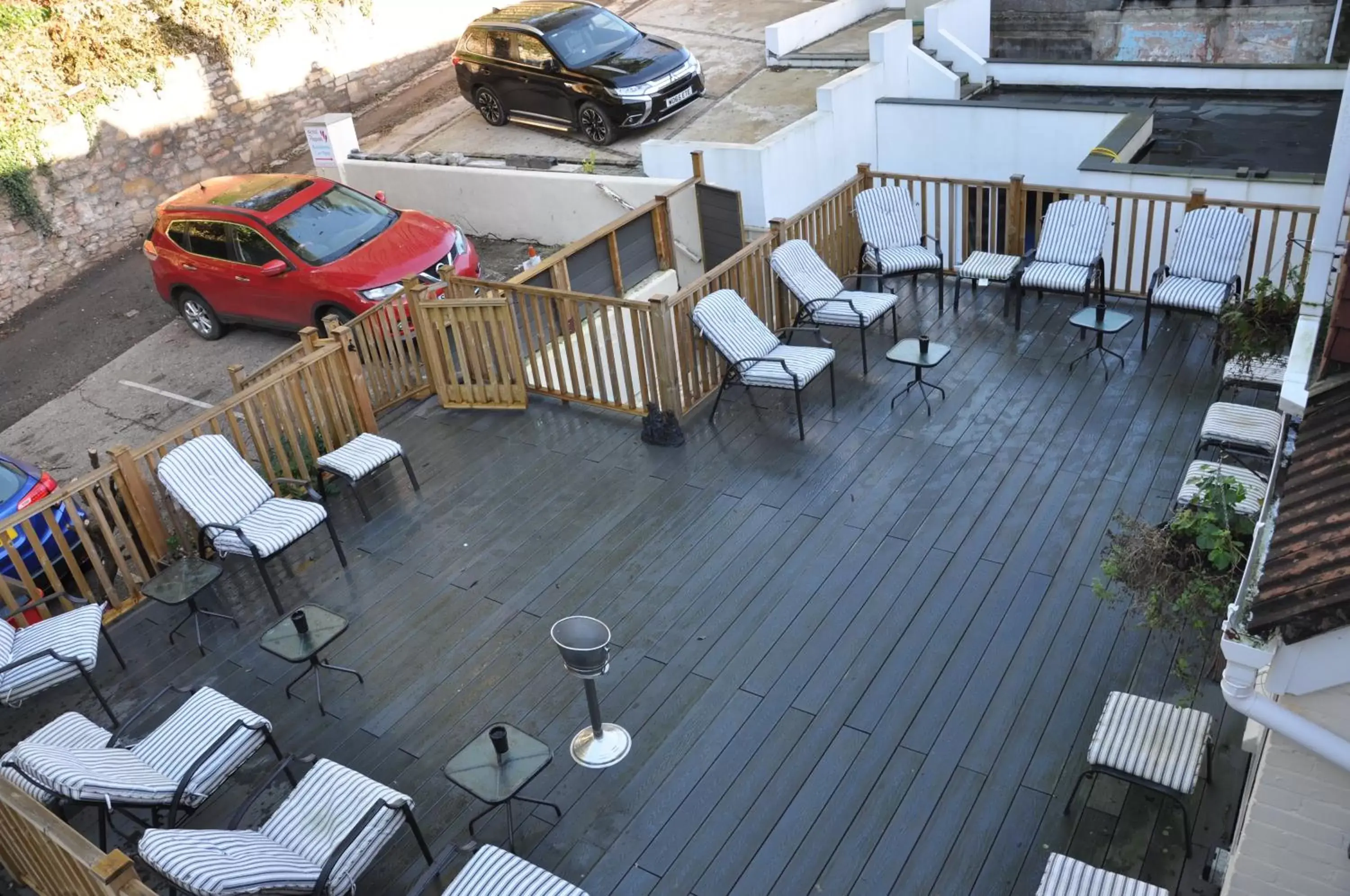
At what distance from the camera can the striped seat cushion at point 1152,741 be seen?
3.92m

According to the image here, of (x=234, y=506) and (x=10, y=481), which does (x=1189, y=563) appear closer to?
(x=234, y=506)

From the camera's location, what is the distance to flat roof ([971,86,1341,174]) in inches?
427

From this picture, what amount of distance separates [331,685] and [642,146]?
764cm

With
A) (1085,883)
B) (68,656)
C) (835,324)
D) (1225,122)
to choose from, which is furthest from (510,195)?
(1085,883)

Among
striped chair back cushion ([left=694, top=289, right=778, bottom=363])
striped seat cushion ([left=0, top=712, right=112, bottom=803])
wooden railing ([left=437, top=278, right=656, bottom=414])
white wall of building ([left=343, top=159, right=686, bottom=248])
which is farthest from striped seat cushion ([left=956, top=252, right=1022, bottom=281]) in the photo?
striped seat cushion ([left=0, top=712, right=112, bottom=803])

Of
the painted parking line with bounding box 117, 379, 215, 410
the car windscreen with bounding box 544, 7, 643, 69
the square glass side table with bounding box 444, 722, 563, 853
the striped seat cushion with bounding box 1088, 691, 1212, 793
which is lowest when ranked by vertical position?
the painted parking line with bounding box 117, 379, 215, 410

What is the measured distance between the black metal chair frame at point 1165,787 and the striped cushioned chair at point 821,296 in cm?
386

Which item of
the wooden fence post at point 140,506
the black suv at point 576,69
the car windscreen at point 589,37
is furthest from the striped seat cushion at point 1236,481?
the car windscreen at point 589,37

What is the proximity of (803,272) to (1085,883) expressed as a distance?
17.0ft

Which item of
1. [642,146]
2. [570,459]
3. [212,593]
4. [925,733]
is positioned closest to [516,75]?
[642,146]

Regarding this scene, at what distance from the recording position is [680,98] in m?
12.8

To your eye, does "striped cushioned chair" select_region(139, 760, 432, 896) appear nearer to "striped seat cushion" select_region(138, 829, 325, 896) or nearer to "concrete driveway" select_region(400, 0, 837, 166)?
"striped seat cushion" select_region(138, 829, 325, 896)

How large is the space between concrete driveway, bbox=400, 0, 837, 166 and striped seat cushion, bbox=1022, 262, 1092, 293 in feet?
16.5

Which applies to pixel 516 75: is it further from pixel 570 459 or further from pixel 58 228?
pixel 570 459
